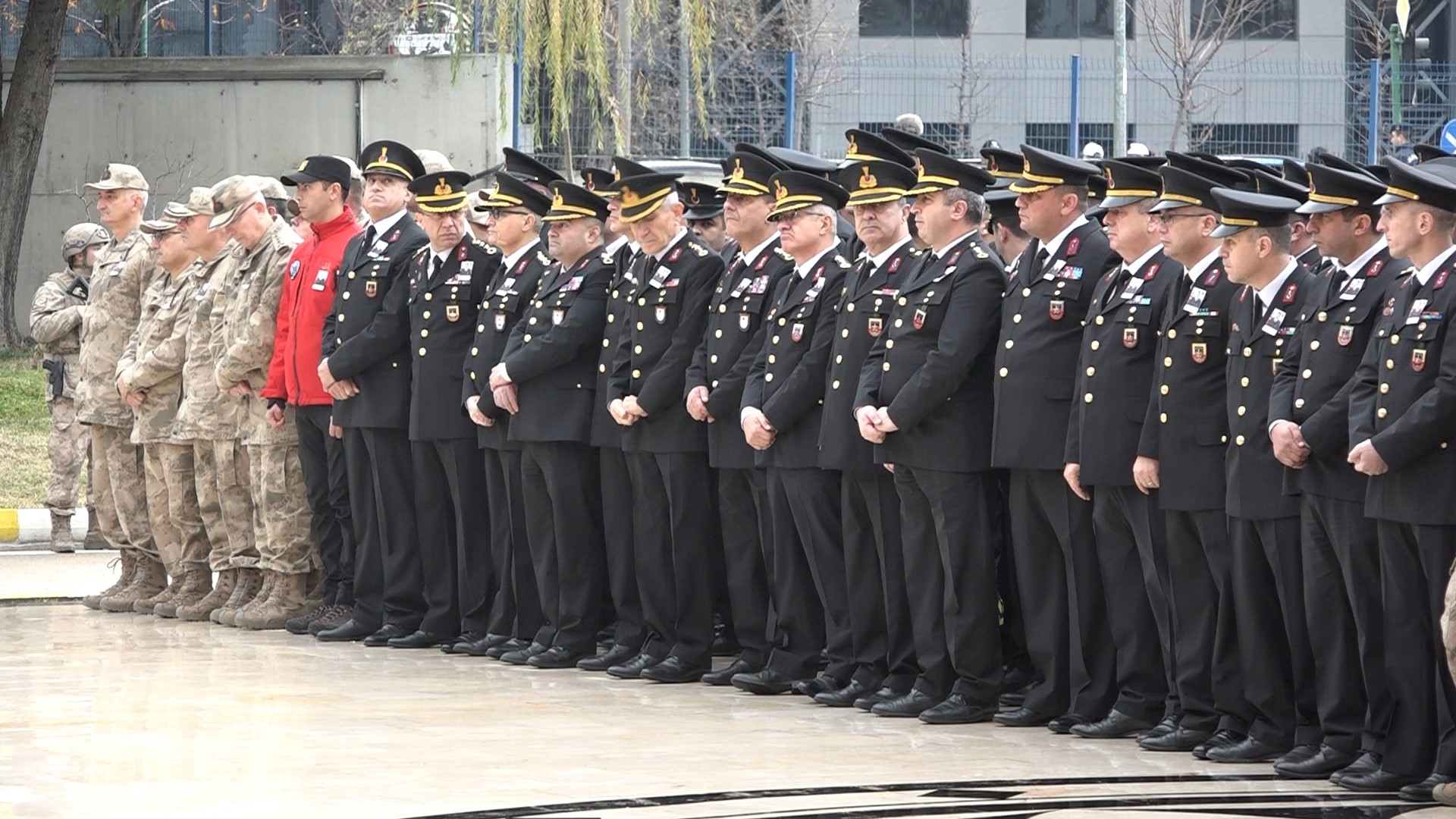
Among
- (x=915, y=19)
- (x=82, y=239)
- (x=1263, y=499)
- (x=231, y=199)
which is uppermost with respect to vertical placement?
(x=915, y=19)

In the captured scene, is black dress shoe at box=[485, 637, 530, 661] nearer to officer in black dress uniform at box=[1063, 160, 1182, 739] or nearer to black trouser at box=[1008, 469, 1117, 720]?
black trouser at box=[1008, 469, 1117, 720]

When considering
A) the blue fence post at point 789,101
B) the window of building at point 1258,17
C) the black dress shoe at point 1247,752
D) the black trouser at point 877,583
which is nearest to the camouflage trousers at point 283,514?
the black trouser at point 877,583

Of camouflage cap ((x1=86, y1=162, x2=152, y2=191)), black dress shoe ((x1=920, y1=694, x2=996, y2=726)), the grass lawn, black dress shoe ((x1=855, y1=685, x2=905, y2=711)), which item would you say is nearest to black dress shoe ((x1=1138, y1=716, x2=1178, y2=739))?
black dress shoe ((x1=920, y1=694, x2=996, y2=726))

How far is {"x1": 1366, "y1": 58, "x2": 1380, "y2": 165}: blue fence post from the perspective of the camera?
20547 mm

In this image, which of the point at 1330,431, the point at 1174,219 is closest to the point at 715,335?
the point at 1174,219

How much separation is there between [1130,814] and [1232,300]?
6.30ft

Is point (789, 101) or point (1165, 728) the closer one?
point (1165, 728)

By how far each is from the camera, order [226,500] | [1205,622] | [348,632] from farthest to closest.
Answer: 1. [226,500]
2. [348,632]
3. [1205,622]

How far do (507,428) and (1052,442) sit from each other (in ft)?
9.34

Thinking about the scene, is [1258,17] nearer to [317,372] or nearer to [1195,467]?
[317,372]

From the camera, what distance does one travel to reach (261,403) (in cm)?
1090

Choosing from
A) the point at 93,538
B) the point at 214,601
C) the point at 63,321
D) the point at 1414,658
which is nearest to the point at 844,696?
the point at 1414,658

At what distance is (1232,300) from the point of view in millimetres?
7441

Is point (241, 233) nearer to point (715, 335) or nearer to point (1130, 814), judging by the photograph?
point (715, 335)
